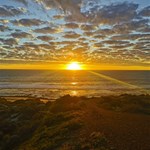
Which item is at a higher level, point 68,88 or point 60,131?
point 60,131

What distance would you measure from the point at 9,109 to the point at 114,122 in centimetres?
1408

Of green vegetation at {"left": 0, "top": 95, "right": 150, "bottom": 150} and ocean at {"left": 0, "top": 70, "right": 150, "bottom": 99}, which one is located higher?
green vegetation at {"left": 0, "top": 95, "right": 150, "bottom": 150}

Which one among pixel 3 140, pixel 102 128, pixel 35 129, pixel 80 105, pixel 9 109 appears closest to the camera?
pixel 102 128

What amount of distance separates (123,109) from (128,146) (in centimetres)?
992

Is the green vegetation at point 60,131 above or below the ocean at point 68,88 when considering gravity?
above

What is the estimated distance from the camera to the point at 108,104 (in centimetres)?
2527

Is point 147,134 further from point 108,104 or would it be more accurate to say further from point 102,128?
point 108,104

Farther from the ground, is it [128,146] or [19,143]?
[128,146]

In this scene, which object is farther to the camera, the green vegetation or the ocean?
the ocean

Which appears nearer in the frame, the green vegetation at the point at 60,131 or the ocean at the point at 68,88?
the green vegetation at the point at 60,131

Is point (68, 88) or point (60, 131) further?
point (68, 88)

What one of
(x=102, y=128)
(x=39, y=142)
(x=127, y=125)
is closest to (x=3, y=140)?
(x=39, y=142)

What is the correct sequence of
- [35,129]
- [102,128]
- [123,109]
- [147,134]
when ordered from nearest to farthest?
[147,134], [102,128], [35,129], [123,109]

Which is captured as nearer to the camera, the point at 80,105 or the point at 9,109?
the point at 80,105
